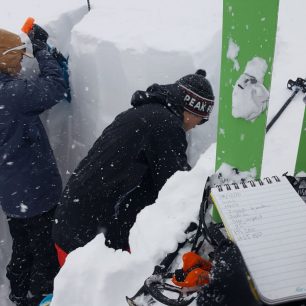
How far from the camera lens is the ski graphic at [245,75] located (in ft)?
3.78

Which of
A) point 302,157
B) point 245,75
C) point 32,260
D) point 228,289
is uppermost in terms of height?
point 245,75

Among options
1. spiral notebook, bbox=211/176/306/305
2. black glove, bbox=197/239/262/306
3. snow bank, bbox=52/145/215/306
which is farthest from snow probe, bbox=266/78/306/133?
black glove, bbox=197/239/262/306

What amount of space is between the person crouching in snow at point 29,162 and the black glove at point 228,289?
1.91 m

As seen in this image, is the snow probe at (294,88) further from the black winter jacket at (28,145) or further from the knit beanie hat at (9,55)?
the knit beanie hat at (9,55)

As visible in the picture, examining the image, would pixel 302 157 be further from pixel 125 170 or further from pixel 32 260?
pixel 32 260

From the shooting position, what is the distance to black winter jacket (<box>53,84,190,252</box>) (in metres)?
1.80

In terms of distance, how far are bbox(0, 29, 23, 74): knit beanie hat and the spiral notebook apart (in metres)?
1.74

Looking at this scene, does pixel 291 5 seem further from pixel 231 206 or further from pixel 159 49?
pixel 231 206

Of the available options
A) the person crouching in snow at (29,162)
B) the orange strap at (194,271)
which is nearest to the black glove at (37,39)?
the person crouching in snow at (29,162)

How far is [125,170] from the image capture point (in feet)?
6.07

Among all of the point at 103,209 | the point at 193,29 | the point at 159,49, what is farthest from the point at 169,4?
the point at 103,209

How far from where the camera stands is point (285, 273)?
34.2 inches

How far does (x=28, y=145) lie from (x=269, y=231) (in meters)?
1.90

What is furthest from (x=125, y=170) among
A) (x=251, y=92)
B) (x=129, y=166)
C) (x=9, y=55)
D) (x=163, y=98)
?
(x=9, y=55)
